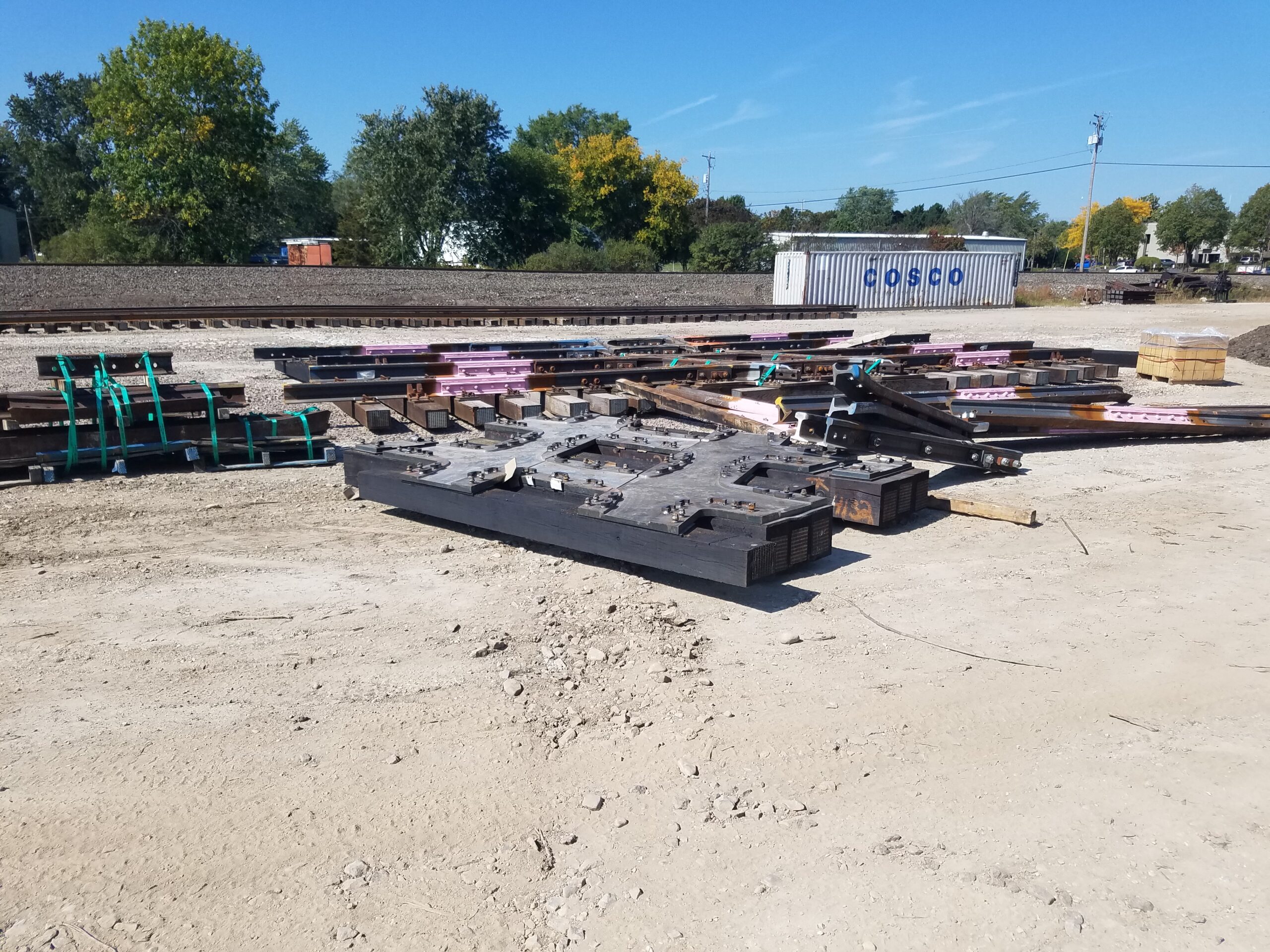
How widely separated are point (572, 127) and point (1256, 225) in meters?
65.1

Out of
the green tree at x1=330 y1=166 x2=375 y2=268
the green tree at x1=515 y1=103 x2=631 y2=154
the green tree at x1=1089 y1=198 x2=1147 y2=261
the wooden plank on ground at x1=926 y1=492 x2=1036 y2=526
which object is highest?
the green tree at x1=515 y1=103 x2=631 y2=154

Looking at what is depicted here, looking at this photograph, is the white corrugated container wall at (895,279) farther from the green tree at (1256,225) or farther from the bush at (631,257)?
the green tree at (1256,225)

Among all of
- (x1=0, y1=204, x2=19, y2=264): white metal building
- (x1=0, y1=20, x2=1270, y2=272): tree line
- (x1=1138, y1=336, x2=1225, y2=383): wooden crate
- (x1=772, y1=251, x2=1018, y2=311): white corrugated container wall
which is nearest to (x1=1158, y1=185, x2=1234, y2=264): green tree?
(x1=0, y1=20, x2=1270, y2=272): tree line

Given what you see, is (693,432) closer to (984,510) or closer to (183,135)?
(984,510)

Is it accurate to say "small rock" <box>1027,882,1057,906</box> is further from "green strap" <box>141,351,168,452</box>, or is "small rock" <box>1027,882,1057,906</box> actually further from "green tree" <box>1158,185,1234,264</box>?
"green tree" <box>1158,185,1234,264</box>

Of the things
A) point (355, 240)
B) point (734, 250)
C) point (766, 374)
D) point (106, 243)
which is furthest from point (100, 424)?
point (355, 240)

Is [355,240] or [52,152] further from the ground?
[52,152]

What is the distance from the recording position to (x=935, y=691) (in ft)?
13.0

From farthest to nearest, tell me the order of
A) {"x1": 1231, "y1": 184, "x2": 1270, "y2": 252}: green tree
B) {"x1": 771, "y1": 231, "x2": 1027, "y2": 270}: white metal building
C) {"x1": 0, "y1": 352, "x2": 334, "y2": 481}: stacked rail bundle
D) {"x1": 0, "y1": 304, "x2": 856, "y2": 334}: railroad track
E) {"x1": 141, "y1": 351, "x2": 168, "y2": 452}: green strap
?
{"x1": 1231, "y1": 184, "x2": 1270, "y2": 252}: green tree
{"x1": 771, "y1": 231, "x2": 1027, "y2": 270}: white metal building
{"x1": 0, "y1": 304, "x2": 856, "y2": 334}: railroad track
{"x1": 141, "y1": 351, "x2": 168, "y2": 452}: green strap
{"x1": 0, "y1": 352, "x2": 334, "y2": 481}: stacked rail bundle

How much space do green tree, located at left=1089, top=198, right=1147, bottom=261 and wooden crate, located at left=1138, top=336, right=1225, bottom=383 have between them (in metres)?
72.2

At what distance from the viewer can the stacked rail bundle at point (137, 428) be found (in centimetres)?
704

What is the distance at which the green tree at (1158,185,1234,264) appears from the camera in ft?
261

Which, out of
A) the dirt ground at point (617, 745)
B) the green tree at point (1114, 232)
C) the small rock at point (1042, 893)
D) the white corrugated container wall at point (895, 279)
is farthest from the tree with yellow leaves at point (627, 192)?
the small rock at point (1042, 893)

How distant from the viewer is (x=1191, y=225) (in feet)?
261
